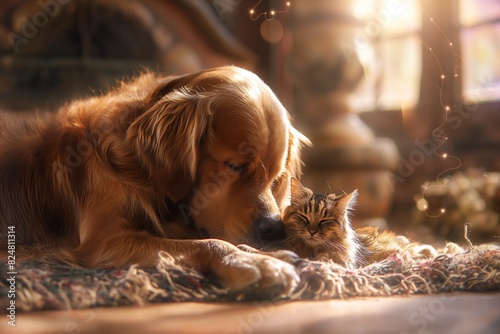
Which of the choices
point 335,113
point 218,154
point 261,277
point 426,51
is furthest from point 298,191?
point 426,51

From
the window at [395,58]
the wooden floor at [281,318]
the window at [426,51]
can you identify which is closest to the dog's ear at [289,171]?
the wooden floor at [281,318]

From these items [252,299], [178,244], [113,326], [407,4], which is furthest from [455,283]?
[407,4]

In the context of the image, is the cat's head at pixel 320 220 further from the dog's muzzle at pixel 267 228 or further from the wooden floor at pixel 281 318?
the wooden floor at pixel 281 318

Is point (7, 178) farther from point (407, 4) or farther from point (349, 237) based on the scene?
point (407, 4)

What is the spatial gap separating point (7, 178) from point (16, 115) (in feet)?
1.36

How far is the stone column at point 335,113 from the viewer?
4.26m

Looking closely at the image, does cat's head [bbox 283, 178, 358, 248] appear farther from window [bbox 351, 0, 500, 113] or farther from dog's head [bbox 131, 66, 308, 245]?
window [bbox 351, 0, 500, 113]

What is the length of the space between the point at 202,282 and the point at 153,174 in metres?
0.52

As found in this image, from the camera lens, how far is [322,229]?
1.81 meters

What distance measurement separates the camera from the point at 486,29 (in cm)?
479

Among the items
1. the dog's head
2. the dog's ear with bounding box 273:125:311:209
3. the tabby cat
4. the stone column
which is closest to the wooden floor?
the tabby cat

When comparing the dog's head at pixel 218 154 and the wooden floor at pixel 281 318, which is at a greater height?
the dog's head at pixel 218 154

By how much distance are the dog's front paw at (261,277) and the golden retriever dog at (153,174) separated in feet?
0.56

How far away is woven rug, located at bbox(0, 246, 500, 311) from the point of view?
1.42 metres
